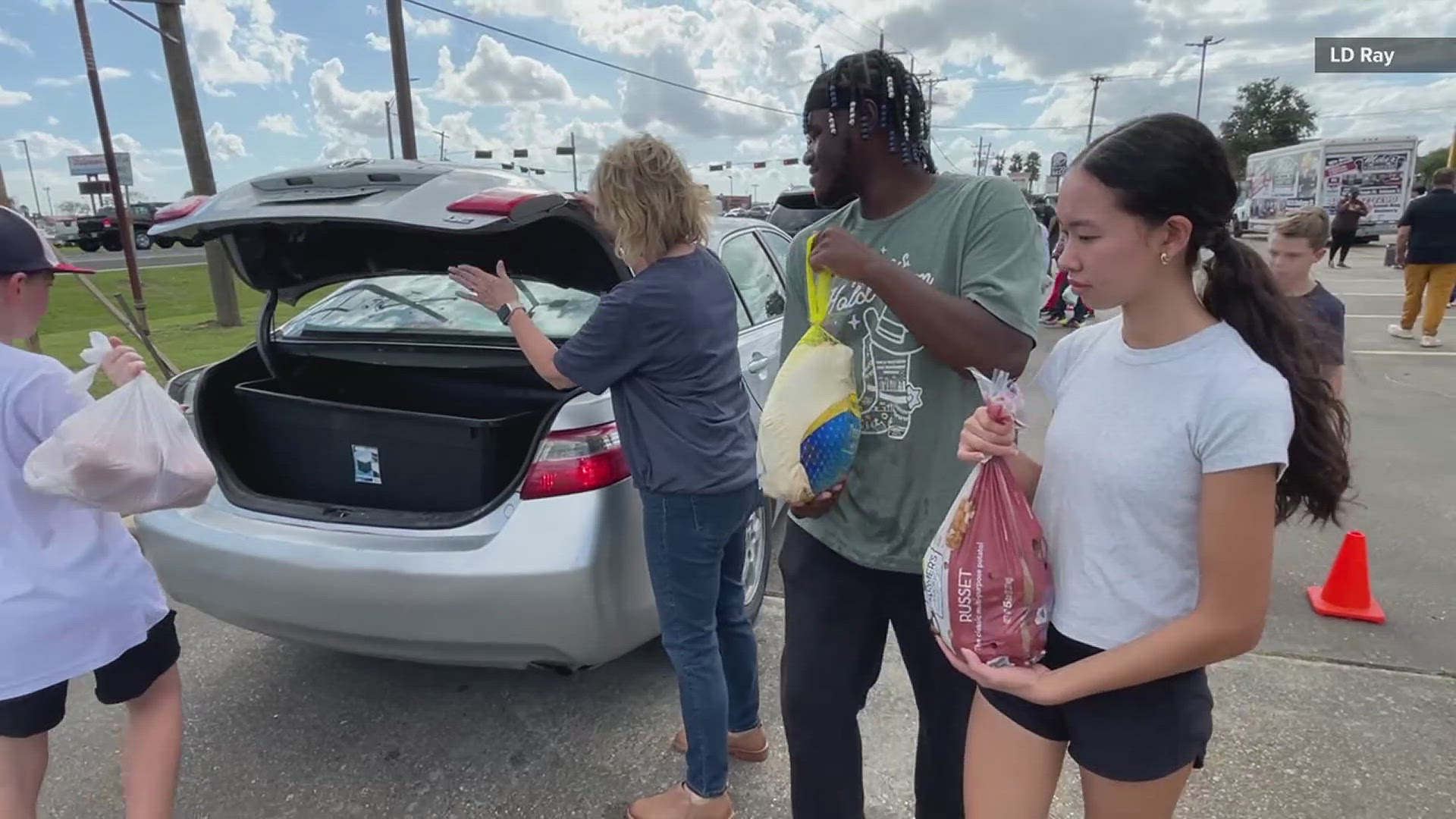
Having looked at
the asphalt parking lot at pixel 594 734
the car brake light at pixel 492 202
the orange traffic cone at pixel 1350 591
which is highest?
the car brake light at pixel 492 202

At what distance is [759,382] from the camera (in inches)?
137

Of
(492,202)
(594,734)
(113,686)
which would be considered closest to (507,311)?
(492,202)

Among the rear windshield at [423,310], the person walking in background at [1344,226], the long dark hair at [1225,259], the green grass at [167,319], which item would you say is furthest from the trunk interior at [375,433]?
the person walking in background at [1344,226]

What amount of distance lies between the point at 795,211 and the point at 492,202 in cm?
881

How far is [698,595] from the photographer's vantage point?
86.4 inches

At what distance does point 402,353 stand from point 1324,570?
13.0ft

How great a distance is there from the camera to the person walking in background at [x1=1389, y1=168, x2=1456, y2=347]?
835cm

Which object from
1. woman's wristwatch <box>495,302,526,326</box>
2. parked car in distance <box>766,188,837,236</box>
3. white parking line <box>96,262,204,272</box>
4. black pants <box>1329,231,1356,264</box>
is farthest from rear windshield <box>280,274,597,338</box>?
white parking line <box>96,262,204,272</box>

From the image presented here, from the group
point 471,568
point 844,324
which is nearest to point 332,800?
point 471,568

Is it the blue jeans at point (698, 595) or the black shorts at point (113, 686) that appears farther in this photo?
the blue jeans at point (698, 595)

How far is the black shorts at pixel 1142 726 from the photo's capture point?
52.4 inches

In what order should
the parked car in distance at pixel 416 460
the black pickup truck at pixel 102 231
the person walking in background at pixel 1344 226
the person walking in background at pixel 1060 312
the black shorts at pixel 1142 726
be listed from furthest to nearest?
1. the black pickup truck at pixel 102 231
2. the person walking in background at pixel 1344 226
3. the person walking in background at pixel 1060 312
4. the parked car in distance at pixel 416 460
5. the black shorts at pixel 1142 726

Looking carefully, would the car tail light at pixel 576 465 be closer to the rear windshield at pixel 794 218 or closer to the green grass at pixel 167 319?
the green grass at pixel 167 319

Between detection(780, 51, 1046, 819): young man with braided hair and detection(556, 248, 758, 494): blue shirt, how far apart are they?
0.86ft
